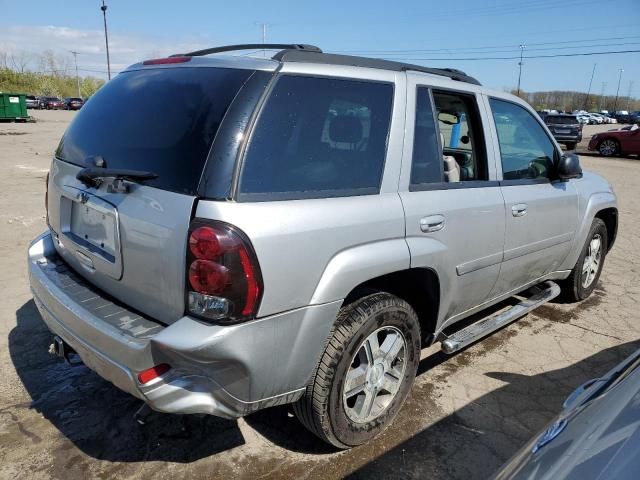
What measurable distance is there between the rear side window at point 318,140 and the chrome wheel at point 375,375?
0.79m

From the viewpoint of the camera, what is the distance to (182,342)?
189cm

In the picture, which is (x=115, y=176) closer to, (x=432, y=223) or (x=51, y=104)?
(x=432, y=223)

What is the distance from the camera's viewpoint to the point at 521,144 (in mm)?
3719

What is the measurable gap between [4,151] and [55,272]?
1583cm

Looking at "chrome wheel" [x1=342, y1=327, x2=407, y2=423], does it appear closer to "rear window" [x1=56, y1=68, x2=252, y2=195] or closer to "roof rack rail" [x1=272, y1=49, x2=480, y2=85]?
"rear window" [x1=56, y1=68, x2=252, y2=195]

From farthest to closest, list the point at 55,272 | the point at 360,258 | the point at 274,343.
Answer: the point at 55,272 → the point at 360,258 → the point at 274,343

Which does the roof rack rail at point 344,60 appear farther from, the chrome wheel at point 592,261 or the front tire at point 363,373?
the chrome wheel at point 592,261

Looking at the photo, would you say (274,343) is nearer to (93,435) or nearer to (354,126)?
(354,126)

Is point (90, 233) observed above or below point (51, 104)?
above

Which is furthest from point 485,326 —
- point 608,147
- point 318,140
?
point 608,147

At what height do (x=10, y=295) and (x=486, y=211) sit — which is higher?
(x=486, y=211)

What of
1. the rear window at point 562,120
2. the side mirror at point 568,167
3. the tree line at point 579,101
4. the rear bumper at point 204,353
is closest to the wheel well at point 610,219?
the side mirror at point 568,167

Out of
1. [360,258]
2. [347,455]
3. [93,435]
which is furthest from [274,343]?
[93,435]

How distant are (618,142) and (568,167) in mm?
20470
